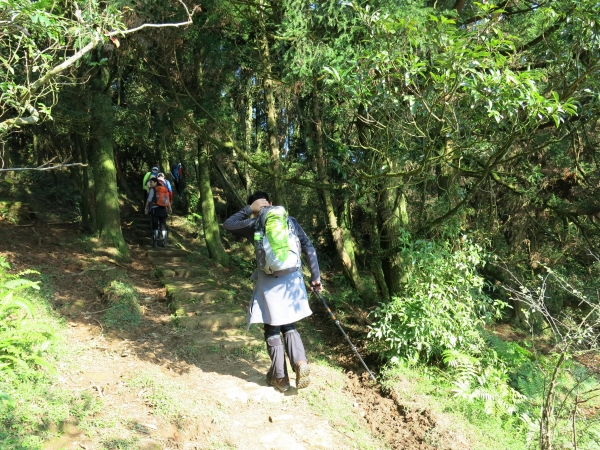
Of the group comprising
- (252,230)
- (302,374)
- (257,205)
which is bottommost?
(302,374)

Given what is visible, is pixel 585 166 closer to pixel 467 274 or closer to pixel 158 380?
pixel 467 274

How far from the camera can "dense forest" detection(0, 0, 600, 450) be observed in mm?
4445

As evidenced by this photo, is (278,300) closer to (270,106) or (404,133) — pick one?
(404,133)

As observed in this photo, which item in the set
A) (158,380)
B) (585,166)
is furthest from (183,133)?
(585,166)

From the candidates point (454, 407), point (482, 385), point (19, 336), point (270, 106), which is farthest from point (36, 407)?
point (270, 106)

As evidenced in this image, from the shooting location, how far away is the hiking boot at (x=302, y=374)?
4809mm

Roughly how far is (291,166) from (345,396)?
7.31m

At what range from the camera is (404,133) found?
5754mm

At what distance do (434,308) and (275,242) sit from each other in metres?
2.64

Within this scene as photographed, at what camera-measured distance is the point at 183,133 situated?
11.1 meters

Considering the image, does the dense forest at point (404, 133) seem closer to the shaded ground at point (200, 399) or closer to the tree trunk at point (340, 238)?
the tree trunk at point (340, 238)

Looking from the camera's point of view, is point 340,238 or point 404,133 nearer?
point 404,133

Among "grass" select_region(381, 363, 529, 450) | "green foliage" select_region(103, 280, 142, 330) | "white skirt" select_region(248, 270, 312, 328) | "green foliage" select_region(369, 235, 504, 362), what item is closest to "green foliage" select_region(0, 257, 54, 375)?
"green foliage" select_region(103, 280, 142, 330)

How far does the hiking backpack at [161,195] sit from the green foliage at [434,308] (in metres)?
7.15
